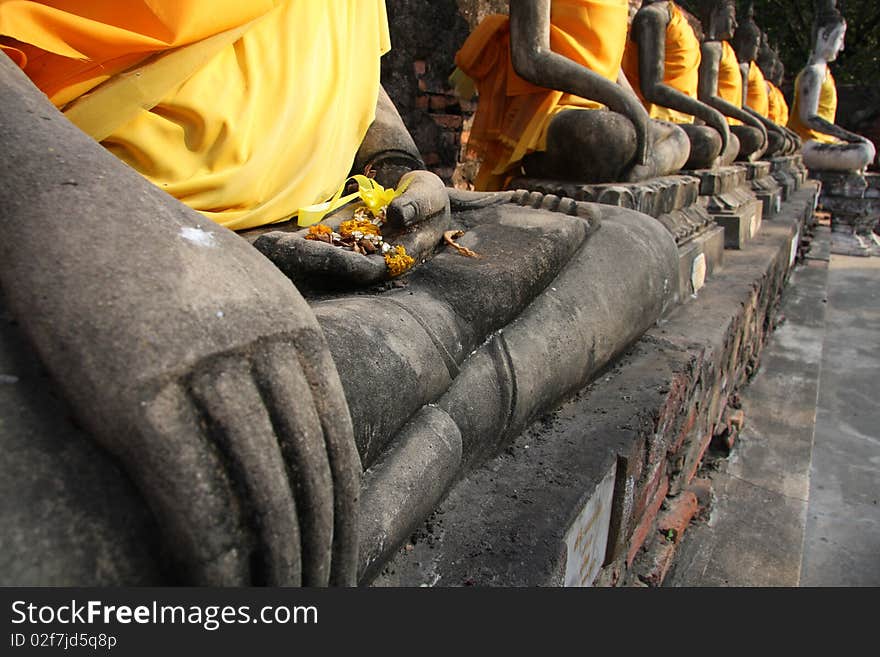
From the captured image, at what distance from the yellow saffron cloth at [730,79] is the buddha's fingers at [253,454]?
5797 millimetres

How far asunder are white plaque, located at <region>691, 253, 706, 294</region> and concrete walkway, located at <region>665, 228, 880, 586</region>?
56cm

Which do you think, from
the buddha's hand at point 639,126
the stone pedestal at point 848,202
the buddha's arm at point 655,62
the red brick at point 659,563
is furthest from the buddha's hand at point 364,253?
the stone pedestal at point 848,202

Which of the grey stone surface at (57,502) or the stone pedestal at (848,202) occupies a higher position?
the grey stone surface at (57,502)

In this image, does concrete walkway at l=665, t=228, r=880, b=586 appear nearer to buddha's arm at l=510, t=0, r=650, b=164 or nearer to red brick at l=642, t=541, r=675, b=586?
red brick at l=642, t=541, r=675, b=586

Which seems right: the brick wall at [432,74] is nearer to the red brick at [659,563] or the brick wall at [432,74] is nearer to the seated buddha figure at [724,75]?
the seated buddha figure at [724,75]

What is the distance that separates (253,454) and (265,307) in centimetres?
A: 13

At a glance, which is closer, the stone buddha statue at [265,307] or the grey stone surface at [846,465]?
the stone buddha statue at [265,307]

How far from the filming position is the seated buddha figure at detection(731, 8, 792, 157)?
6.16 meters

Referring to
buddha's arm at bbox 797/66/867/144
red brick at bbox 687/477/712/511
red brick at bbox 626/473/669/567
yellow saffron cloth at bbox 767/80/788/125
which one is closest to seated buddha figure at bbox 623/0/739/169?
red brick at bbox 687/477/712/511

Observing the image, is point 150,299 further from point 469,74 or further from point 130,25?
point 469,74

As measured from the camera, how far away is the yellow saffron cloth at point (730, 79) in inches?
214

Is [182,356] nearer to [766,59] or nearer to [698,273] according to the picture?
[698,273]

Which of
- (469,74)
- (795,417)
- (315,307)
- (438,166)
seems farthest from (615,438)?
(438,166)

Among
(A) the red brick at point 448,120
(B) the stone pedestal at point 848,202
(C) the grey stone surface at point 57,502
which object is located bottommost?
(B) the stone pedestal at point 848,202
